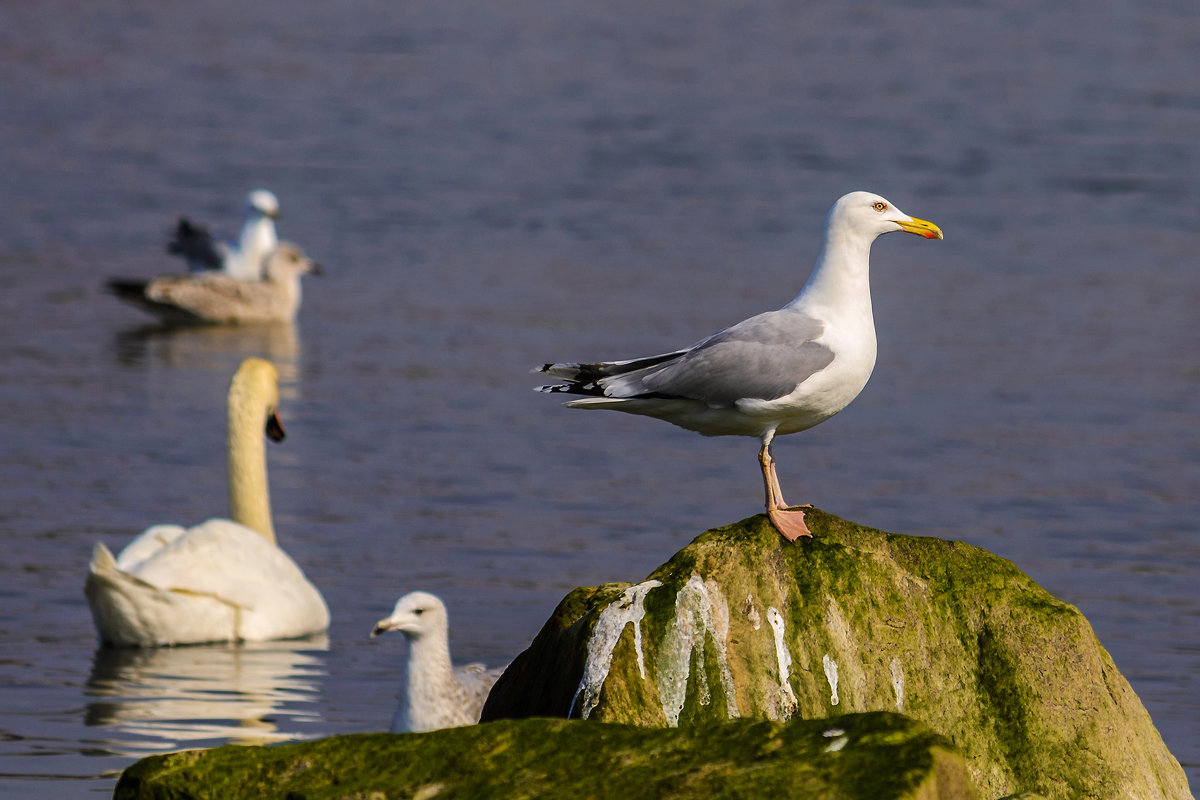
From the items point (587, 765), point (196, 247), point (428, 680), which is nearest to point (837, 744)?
point (587, 765)

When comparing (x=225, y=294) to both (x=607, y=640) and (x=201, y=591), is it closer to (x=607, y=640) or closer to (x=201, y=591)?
(x=201, y=591)

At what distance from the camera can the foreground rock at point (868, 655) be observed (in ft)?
22.2

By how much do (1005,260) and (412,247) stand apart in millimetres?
7650

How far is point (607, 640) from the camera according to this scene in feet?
22.2

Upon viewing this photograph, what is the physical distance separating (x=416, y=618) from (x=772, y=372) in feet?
10.4

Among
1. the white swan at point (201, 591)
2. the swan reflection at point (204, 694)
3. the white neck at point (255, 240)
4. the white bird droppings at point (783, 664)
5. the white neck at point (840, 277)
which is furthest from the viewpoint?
the white neck at point (255, 240)

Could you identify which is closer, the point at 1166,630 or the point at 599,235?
the point at 1166,630

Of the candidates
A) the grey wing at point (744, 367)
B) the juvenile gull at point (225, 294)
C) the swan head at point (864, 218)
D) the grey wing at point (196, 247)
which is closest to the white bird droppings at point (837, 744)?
the grey wing at point (744, 367)

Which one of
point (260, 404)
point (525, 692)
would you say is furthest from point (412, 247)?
→ point (525, 692)

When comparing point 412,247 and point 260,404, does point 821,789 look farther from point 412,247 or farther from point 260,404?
point 412,247

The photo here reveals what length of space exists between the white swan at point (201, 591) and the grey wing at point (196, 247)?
11.6 meters

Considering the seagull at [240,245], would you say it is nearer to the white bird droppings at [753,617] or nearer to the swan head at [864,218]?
the swan head at [864,218]

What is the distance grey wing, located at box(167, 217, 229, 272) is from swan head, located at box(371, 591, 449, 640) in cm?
1440

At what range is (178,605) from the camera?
1155cm
